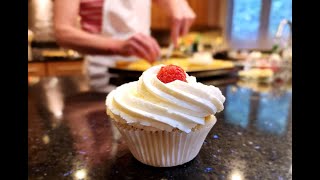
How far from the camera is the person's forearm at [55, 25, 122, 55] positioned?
1541 millimetres

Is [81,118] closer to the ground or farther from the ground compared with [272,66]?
closer to the ground

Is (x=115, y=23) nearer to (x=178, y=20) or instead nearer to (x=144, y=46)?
(x=178, y=20)

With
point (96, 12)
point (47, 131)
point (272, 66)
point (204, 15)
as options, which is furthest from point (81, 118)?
point (204, 15)

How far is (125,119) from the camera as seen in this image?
1.67ft

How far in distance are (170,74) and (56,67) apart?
2.89 metres

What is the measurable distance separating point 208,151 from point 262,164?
0.11 metres

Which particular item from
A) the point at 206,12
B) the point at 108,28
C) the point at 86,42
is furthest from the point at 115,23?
the point at 206,12

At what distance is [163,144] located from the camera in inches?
20.9

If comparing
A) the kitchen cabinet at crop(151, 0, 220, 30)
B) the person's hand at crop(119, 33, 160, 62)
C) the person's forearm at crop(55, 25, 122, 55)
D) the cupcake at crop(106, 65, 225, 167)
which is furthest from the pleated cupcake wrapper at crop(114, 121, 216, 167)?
the kitchen cabinet at crop(151, 0, 220, 30)

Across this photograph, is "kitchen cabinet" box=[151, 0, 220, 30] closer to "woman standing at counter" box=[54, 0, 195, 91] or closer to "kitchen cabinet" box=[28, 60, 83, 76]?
"kitchen cabinet" box=[28, 60, 83, 76]

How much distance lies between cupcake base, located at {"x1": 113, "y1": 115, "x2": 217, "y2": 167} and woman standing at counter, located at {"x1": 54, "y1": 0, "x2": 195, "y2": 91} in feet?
2.86

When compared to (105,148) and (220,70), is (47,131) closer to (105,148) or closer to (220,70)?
(105,148)

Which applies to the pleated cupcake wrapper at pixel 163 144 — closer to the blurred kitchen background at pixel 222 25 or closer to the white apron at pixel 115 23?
the white apron at pixel 115 23
